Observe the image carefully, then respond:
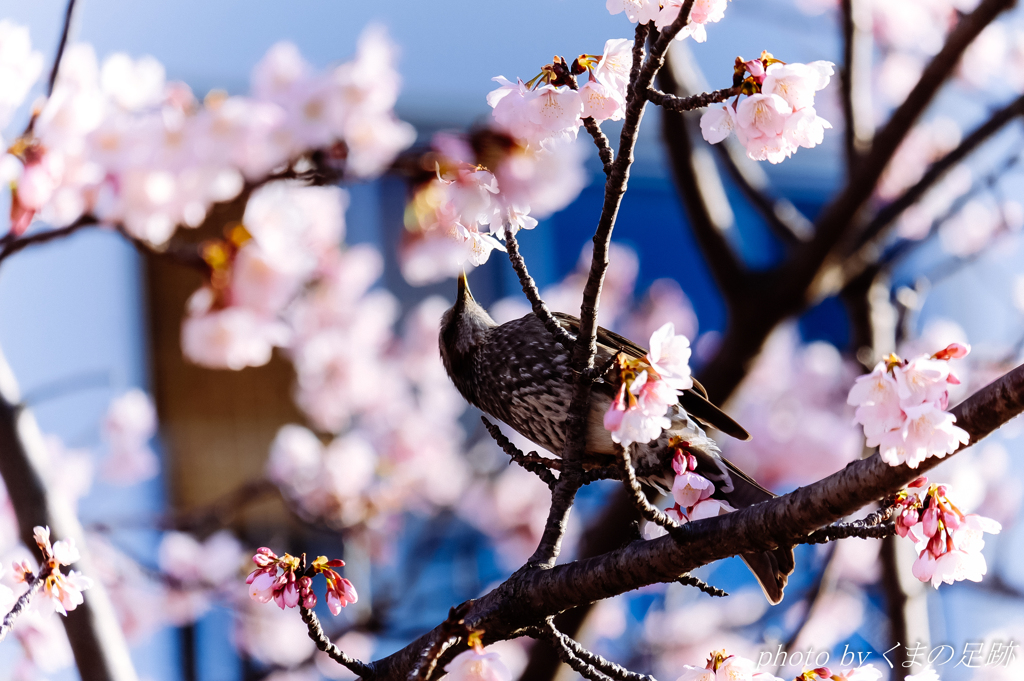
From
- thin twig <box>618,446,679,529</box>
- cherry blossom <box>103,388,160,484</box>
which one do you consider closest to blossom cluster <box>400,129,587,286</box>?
thin twig <box>618,446,679,529</box>

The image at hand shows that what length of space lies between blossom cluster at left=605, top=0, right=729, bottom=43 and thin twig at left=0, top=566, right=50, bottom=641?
1176mm

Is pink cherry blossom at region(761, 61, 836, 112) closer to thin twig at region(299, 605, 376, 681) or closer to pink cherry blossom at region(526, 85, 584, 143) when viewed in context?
pink cherry blossom at region(526, 85, 584, 143)

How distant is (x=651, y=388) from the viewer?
95 centimetres

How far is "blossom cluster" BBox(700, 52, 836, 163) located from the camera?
100 cm

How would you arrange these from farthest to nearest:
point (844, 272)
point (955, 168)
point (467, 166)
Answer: point (844, 272) → point (955, 168) → point (467, 166)

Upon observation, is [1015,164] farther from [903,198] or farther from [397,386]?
[397,386]

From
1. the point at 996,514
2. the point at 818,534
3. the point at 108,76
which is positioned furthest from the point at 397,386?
the point at 818,534

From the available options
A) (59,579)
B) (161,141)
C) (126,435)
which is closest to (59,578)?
(59,579)

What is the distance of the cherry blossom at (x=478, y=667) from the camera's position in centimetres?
95

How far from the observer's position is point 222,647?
22.4 feet

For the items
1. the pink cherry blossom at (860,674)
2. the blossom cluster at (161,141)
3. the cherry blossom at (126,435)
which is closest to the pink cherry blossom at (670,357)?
the pink cherry blossom at (860,674)

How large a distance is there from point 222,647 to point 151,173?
547cm

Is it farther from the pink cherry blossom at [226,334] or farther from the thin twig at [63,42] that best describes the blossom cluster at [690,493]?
the pink cherry blossom at [226,334]

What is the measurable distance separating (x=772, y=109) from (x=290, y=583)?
921 millimetres
